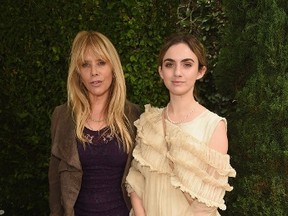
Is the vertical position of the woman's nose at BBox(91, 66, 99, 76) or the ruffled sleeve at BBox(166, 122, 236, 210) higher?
the woman's nose at BBox(91, 66, 99, 76)

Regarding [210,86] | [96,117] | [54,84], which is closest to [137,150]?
[96,117]

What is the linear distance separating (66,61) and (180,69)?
2.28 metres

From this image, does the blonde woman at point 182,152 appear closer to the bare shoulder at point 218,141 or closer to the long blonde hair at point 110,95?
the bare shoulder at point 218,141

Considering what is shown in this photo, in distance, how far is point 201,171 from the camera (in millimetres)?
2230

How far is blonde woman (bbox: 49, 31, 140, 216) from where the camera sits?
2.63 meters

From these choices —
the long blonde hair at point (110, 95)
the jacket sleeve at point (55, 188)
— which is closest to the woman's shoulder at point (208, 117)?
the long blonde hair at point (110, 95)

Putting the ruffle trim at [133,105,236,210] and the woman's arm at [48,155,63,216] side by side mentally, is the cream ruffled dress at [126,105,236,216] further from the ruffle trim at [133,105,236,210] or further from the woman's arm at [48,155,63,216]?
the woman's arm at [48,155,63,216]

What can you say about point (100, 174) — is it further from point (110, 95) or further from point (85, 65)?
point (85, 65)

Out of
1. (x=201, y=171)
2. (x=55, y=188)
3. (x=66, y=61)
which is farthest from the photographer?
(x=66, y=61)

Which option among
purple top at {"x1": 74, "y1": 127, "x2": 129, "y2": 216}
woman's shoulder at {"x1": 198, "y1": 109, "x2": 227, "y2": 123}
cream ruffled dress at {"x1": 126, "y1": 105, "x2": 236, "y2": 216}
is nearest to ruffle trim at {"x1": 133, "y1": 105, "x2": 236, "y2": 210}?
cream ruffled dress at {"x1": 126, "y1": 105, "x2": 236, "y2": 216}

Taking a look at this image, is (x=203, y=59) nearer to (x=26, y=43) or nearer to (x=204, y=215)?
(x=204, y=215)

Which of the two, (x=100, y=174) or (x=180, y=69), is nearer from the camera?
(x=180, y=69)

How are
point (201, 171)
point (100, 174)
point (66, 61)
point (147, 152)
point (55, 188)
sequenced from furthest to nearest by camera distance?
point (66, 61) → point (55, 188) → point (100, 174) → point (147, 152) → point (201, 171)

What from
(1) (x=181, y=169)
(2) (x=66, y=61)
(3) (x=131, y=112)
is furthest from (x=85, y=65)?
(2) (x=66, y=61)
